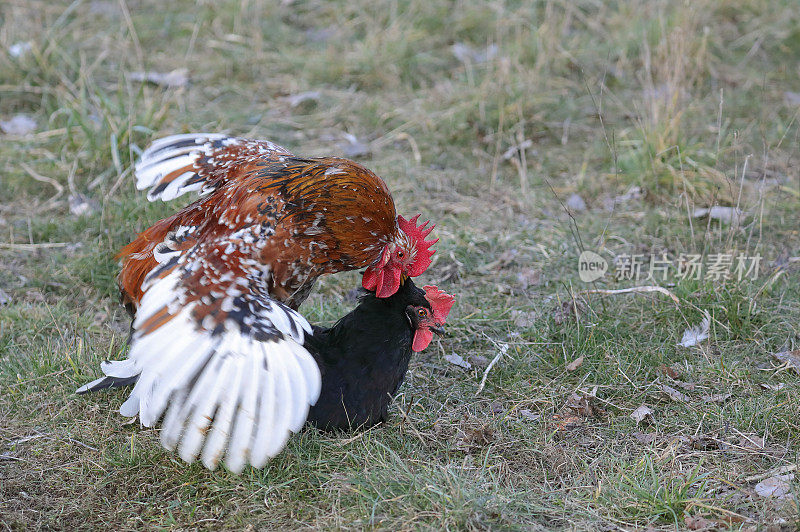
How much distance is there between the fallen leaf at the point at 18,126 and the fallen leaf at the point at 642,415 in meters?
4.36

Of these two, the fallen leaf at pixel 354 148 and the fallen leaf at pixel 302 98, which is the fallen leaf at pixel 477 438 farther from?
the fallen leaf at pixel 302 98

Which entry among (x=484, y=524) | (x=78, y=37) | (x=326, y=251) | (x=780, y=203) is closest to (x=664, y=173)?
(x=780, y=203)

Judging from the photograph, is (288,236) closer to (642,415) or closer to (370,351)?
(370,351)

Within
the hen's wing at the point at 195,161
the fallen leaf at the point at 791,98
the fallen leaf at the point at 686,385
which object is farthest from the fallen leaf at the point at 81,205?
the fallen leaf at the point at 791,98

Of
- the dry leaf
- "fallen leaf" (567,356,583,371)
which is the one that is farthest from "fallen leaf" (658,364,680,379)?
the dry leaf

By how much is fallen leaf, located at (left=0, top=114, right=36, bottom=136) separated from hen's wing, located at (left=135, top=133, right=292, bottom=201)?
2347mm

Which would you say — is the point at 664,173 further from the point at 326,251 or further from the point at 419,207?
the point at 326,251

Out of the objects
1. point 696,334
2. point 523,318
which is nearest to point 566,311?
point 523,318

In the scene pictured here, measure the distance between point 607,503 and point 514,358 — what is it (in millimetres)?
1041

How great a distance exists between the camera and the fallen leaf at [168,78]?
5975 millimetres

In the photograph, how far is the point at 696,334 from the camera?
371cm

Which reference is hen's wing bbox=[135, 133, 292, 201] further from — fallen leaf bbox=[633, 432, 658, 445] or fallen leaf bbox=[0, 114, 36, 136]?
fallen leaf bbox=[0, 114, 36, 136]

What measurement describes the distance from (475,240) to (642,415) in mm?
1599

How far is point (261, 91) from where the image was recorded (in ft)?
19.9
